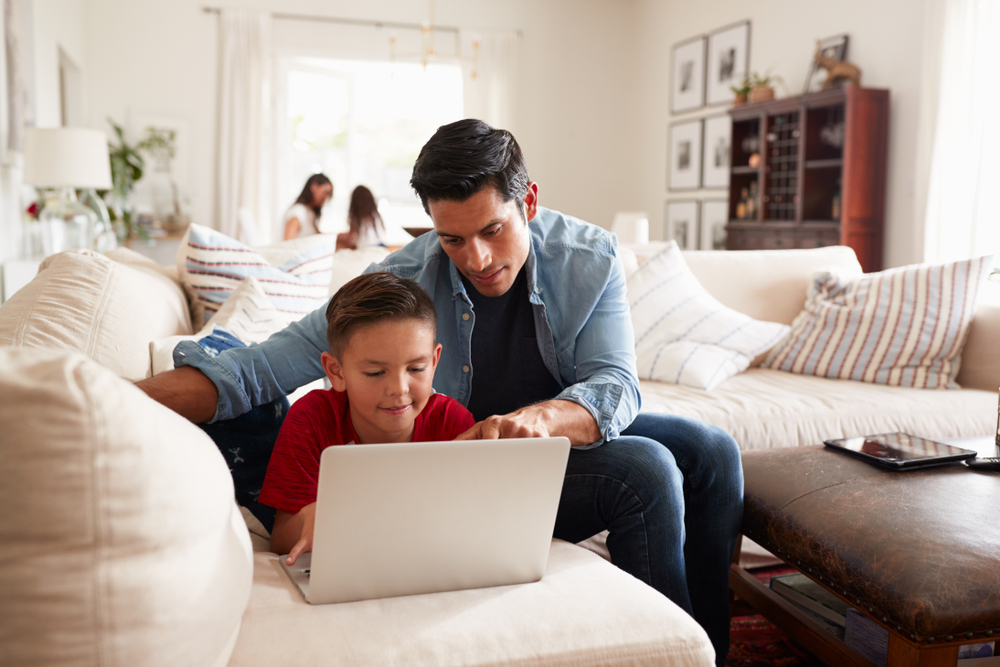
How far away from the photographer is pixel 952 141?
408 centimetres

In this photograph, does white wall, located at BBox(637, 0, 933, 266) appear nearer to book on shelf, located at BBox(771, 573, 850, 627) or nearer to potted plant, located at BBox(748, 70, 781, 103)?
potted plant, located at BBox(748, 70, 781, 103)

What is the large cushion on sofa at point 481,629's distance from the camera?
85 cm

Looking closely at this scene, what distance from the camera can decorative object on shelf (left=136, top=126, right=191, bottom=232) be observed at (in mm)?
6230

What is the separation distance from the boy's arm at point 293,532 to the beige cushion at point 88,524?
35cm

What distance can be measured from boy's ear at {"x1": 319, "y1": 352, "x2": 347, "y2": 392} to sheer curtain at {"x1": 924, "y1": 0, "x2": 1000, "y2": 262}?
378cm

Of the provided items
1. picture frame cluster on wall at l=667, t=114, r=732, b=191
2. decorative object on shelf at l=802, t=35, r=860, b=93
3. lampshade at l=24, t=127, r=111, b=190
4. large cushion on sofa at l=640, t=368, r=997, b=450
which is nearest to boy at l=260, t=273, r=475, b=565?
large cushion on sofa at l=640, t=368, r=997, b=450

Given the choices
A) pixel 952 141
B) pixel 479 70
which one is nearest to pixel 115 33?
pixel 479 70

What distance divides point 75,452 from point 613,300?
1062 millimetres

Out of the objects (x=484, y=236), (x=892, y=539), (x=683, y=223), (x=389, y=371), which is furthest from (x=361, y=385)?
(x=683, y=223)

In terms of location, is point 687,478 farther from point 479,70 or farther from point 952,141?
point 479,70

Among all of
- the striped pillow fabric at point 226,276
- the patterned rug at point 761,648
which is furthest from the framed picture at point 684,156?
the patterned rug at point 761,648

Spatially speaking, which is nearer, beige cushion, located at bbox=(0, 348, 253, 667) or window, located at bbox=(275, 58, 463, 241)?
beige cushion, located at bbox=(0, 348, 253, 667)

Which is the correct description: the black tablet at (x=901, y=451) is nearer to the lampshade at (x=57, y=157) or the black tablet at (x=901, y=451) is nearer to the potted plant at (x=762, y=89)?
the lampshade at (x=57, y=157)

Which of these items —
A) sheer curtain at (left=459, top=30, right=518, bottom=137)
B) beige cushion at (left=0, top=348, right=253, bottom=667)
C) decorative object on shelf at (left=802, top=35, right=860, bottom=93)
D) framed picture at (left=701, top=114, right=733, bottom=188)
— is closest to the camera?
beige cushion at (left=0, top=348, right=253, bottom=667)
